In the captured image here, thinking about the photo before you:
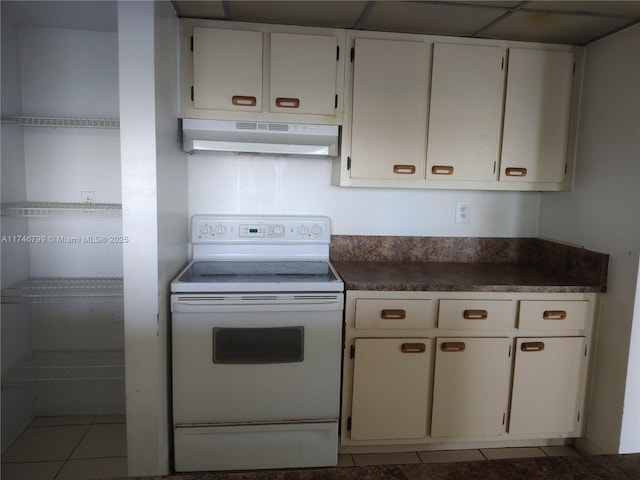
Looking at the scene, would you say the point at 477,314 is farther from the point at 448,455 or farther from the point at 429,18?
the point at 429,18

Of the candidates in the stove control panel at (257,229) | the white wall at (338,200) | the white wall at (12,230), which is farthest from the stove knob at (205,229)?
the white wall at (12,230)

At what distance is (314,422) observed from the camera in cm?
195

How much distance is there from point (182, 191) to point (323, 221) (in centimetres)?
76

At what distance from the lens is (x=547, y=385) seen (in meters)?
2.10

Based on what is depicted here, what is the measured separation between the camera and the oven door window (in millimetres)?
1871

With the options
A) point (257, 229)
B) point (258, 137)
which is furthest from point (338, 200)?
point (258, 137)

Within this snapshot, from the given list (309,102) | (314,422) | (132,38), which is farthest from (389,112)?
(314,422)

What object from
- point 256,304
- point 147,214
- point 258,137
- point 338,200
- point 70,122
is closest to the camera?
point 147,214

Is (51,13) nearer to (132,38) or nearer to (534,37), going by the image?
(132,38)

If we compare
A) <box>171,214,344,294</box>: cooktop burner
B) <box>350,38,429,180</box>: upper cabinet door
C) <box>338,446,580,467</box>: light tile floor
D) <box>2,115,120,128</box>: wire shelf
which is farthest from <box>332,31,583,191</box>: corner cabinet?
<box>338,446,580,467</box>: light tile floor

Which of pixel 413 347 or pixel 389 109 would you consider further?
pixel 389 109

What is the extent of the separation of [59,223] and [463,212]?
221 centimetres

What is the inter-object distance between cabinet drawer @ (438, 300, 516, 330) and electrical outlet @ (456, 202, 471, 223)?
66cm

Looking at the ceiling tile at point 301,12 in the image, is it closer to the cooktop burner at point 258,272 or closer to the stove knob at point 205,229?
the stove knob at point 205,229
